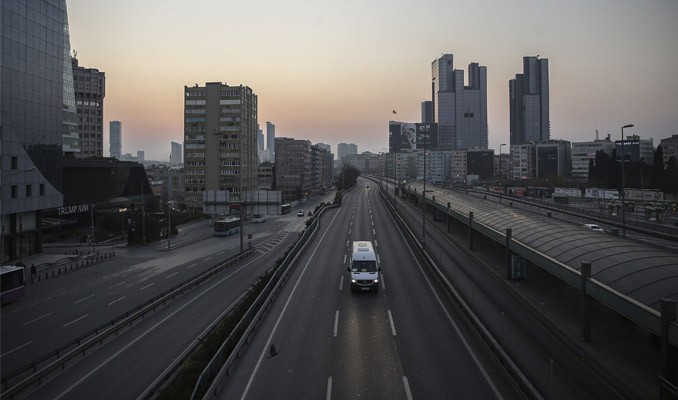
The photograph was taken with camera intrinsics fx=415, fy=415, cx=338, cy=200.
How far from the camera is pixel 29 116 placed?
4666cm

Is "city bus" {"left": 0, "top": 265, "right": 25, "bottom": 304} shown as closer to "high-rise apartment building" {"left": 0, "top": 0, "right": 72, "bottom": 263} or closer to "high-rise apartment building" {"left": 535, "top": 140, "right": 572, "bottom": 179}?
"high-rise apartment building" {"left": 0, "top": 0, "right": 72, "bottom": 263}

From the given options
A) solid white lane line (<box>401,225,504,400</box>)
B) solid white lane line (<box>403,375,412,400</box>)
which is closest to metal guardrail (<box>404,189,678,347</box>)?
solid white lane line (<box>401,225,504,400</box>)

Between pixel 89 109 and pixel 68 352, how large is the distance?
135 meters

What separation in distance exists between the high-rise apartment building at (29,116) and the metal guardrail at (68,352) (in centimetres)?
2676

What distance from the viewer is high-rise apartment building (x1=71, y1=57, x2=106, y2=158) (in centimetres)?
13038

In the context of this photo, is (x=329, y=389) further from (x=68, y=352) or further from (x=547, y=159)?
(x=547, y=159)

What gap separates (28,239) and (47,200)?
16.3 ft

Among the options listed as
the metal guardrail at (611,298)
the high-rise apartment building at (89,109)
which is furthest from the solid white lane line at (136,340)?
the high-rise apartment building at (89,109)

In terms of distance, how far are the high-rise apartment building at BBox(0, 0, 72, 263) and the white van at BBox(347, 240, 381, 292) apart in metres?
36.6

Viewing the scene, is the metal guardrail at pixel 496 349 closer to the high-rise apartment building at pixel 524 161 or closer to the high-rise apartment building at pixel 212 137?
the high-rise apartment building at pixel 212 137

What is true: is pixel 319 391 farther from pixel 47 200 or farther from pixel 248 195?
pixel 47 200

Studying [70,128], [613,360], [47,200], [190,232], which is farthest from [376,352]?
[70,128]

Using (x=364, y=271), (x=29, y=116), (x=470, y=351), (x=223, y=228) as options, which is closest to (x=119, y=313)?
(x=364, y=271)

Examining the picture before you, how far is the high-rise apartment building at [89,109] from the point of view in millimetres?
130375
